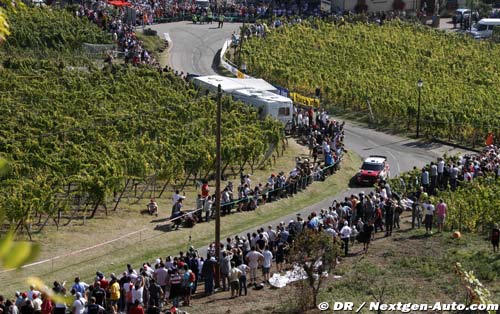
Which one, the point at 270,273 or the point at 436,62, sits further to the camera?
the point at 436,62

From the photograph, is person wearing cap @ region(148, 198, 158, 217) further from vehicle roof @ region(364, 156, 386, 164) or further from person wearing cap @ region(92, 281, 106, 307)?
person wearing cap @ region(92, 281, 106, 307)

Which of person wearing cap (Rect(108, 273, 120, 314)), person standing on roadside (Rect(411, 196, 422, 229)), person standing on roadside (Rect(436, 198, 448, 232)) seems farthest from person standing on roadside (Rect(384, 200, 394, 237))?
person wearing cap (Rect(108, 273, 120, 314))

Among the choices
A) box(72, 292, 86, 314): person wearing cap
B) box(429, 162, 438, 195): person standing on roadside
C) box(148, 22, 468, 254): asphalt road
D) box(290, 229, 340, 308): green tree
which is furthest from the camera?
box(148, 22, 468, 254): asphalt road

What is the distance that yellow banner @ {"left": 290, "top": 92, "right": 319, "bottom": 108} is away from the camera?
53697 millimetres

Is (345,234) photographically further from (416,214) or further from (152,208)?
(152,208)

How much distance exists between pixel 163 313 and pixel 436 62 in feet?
162

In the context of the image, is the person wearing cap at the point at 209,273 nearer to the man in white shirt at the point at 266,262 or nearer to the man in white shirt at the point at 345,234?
the man in white shirt at the point at 266,262

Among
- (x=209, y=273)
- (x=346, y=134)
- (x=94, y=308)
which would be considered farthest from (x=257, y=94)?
(x=94, y=308)

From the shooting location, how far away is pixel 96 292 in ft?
66.5

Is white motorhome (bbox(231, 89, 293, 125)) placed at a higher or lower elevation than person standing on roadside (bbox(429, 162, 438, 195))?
higher

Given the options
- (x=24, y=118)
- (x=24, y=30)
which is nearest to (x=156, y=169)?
(x=24, y=118)

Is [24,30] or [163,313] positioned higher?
[24,30]

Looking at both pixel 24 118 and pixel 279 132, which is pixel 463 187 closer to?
pixel 279 132

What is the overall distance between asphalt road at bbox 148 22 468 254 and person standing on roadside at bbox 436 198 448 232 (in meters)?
5.74
